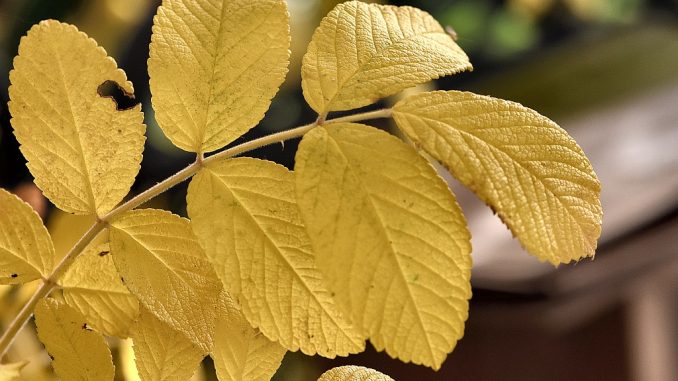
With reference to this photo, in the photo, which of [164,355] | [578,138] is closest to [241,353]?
[164,355]

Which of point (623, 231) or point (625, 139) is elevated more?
point (625, 139)

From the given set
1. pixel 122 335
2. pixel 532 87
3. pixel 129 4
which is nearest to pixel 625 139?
pixel 532 87

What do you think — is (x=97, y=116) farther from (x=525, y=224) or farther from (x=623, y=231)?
(x=623, y=231)

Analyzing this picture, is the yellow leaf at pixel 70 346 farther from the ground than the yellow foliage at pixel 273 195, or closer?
closer

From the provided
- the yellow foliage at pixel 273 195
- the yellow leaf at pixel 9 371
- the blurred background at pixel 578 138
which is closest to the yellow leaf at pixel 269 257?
the yellow foliage at pixel 273 195

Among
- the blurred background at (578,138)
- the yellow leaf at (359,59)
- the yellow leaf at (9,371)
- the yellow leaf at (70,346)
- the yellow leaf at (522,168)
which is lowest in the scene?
the yellow leaf at (9,371)

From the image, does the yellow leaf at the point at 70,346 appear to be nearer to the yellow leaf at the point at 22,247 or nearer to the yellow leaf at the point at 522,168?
the yellow leaf at the point at 22,247
